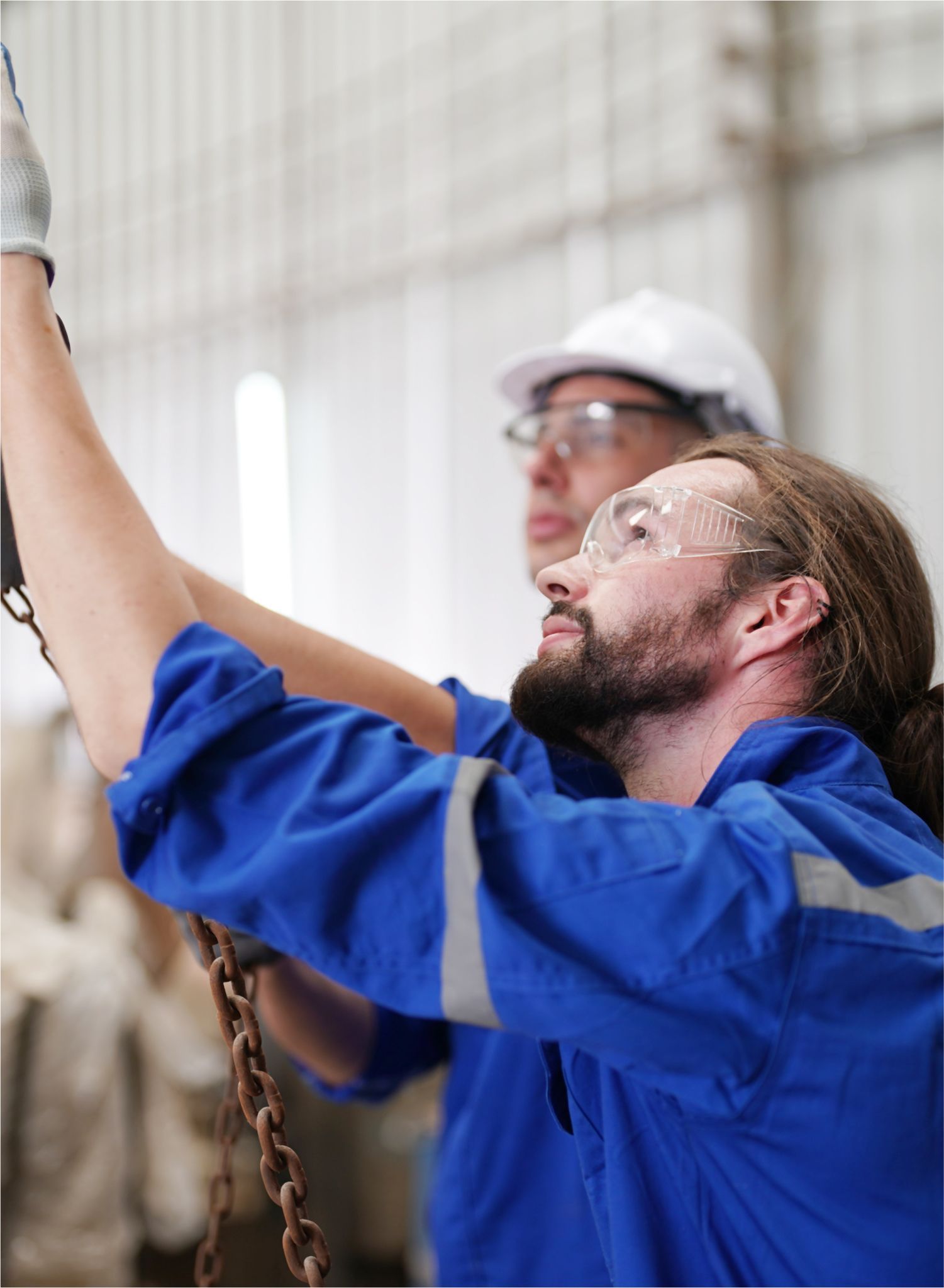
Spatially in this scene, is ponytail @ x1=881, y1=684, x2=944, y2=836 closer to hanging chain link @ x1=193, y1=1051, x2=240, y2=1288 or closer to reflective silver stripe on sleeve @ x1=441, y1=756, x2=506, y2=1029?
reflective silver stripe on sleeve @ x1=441, y1=756, x2=506, y2=1029

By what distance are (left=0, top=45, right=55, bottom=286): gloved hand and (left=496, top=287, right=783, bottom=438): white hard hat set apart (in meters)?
1.68

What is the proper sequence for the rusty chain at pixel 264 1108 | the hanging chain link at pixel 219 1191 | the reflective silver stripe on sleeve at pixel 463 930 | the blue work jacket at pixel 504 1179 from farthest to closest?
the blue work jacket at pixel 504 1179 → the hanging chain link at pixel 219 1191 → the rusty chain at pixel 264 1108 → the reflective silver stripe on sleeve at pixel 463 930

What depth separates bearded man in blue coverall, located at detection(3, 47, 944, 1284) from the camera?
2.97 feet

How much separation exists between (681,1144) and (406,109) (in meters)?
4.53

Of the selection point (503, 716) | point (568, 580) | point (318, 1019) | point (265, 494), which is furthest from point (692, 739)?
point (265, 494)

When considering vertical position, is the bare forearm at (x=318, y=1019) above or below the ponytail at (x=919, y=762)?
below

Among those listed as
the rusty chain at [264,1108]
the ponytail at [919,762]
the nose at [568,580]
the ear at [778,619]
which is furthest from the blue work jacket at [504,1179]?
the rusty chain at [264,1108]

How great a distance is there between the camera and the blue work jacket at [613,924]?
0.90 metres

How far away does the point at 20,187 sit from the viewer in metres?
1.04

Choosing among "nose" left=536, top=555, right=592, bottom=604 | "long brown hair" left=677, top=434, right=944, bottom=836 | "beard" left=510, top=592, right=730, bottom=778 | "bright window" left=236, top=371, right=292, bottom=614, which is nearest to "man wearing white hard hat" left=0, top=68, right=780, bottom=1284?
"beard" left=510, top=592, right=730, bottom=778

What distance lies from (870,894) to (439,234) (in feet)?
13.5

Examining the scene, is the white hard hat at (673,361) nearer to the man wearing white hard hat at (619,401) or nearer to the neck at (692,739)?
the man wearing white hard hat at (619,401)

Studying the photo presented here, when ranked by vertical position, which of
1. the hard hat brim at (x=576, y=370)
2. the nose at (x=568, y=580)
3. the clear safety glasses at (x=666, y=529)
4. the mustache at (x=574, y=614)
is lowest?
the mustache at (x=574, y=614)

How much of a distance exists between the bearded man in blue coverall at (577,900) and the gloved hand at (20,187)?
0.01 meters
